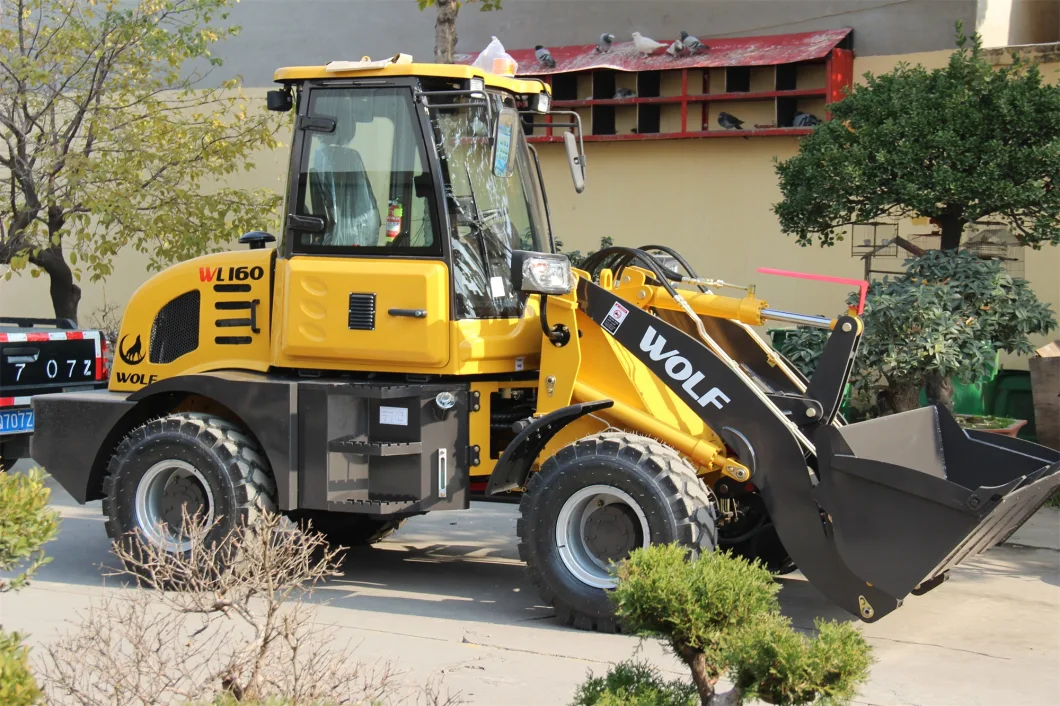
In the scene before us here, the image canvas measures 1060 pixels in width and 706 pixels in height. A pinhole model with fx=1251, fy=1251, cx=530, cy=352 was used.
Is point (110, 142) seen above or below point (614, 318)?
above

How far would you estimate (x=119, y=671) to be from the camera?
4.01m

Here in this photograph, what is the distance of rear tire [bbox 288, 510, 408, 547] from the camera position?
8.52 meters

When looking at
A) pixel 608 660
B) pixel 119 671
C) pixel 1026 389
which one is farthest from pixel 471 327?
pixel 1026 389

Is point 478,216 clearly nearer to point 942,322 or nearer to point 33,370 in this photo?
point 942,322

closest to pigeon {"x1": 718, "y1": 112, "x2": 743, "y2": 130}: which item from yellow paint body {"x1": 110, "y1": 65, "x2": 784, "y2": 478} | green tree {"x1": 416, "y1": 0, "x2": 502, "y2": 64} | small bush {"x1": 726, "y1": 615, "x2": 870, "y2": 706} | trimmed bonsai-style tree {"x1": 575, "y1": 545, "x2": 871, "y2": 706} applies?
green tree {"x1": 416, "y1": 0, "x2": 502, "y2": 64}

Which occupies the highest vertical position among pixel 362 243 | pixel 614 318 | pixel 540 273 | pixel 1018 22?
pixel 1018 22

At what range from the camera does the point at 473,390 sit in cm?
736

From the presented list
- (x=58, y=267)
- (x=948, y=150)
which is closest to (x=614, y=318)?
(x=948, y=150)

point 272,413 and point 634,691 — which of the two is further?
point 272,413

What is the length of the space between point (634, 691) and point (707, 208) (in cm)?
979

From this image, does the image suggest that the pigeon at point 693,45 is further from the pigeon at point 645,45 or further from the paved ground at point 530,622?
the paved ground at point 530,622

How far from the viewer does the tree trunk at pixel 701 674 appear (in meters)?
4.26

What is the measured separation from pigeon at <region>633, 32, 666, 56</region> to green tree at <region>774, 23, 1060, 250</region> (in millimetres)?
3686

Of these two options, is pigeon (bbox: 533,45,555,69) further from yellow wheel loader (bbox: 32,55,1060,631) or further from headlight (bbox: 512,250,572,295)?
headlight (bbox: 512,250,572,295)
